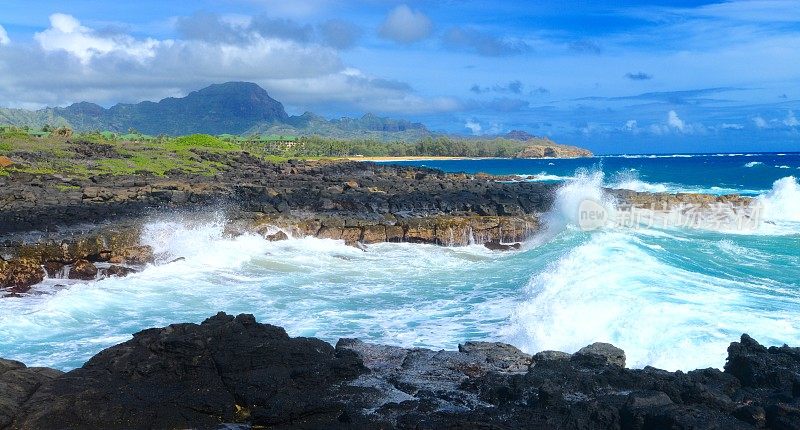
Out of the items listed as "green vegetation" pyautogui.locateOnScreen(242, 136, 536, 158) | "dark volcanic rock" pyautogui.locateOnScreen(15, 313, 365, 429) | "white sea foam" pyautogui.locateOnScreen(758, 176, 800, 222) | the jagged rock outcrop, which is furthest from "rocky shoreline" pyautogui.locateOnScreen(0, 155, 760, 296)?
the jagged rock outcrop

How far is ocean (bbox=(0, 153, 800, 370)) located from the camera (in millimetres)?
11570

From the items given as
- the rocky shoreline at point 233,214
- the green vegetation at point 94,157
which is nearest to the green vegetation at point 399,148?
the green vegetation at point 94,157

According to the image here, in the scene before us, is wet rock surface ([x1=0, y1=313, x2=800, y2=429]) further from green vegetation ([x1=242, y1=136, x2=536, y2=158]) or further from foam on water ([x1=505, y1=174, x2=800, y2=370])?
green vegetation ([x1=242, y1=136, x2=536, y2=158])

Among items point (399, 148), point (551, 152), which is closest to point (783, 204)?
point (399, 148)

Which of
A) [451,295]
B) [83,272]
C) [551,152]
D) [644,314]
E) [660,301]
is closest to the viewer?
[644,314]

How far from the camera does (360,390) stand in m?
7.69

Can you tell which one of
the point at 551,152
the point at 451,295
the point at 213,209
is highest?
the point at 551,152

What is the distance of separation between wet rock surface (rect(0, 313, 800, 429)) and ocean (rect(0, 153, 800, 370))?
2689mm

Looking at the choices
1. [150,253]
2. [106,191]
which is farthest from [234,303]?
[106,191]

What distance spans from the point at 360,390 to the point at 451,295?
8.09 metres

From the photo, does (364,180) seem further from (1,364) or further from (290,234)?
(1,364)

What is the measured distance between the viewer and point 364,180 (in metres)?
40.4

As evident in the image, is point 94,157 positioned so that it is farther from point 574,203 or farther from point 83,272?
point 574,203

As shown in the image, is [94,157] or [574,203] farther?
[94,157]
